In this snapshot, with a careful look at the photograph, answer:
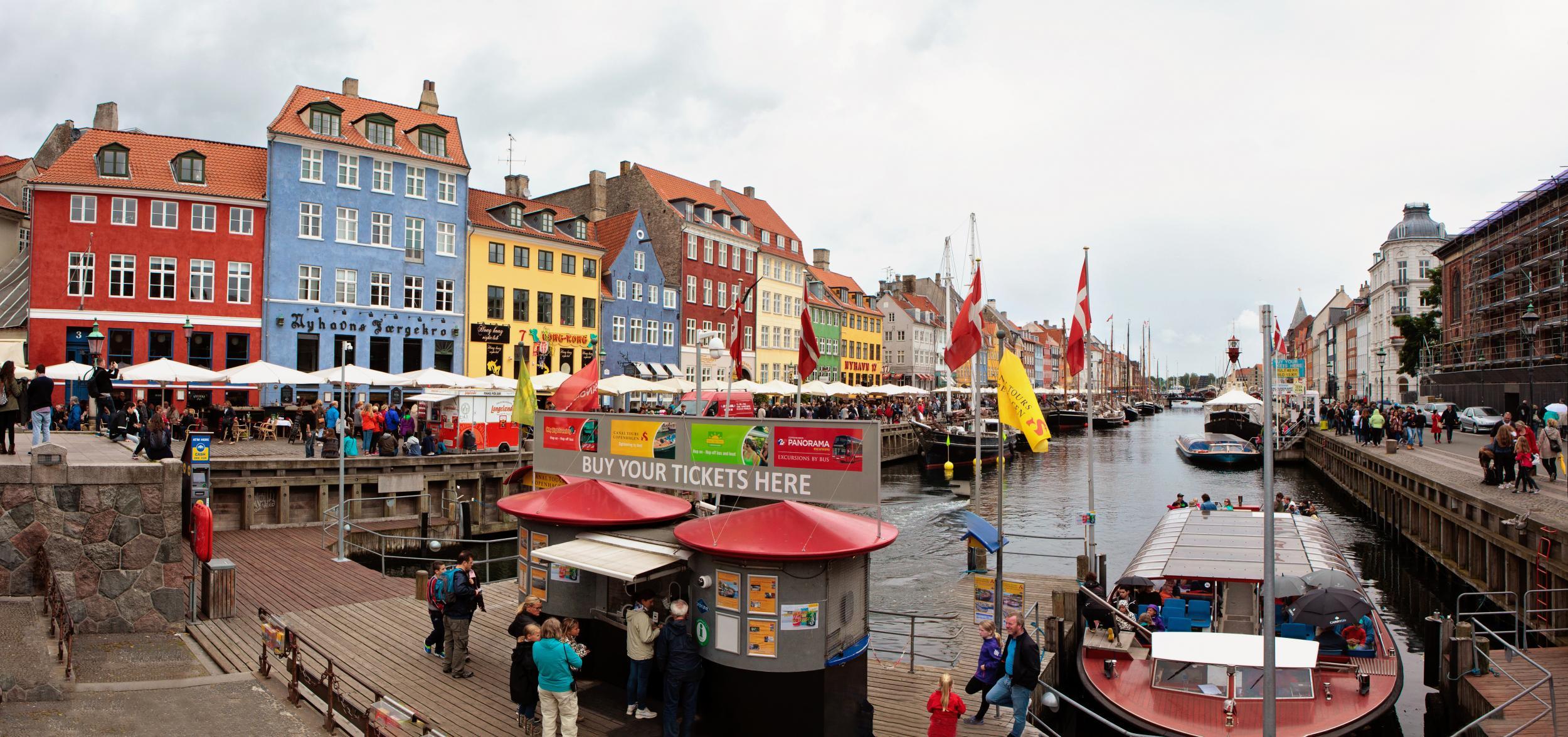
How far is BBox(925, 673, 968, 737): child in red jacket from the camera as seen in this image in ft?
34.1

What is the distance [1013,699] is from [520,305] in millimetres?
43848

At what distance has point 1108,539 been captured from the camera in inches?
1312

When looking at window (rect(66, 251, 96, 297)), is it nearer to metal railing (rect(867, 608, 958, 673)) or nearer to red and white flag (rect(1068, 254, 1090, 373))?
metal railing (rect(867, 608, 958, 673))

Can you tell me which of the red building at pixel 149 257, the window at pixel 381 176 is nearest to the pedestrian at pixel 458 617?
the red building at pixel 149 257

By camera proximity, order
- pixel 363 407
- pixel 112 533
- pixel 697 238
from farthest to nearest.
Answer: pixel 697 238 < pixel 363 407 < pixel 112 533

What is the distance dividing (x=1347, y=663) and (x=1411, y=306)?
94.4m

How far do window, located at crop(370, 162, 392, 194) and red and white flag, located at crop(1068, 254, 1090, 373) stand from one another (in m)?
37.2

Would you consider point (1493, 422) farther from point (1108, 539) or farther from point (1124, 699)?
point (1124, 699)

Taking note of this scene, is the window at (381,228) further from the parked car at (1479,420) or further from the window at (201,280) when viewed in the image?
the parked car at (1479,420)

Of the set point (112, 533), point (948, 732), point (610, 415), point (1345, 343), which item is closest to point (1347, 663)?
point (948, 732)

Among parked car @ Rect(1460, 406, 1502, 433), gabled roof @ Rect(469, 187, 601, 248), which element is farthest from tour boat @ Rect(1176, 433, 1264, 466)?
gabled roof @ Rect(469, 187, 601, 248)

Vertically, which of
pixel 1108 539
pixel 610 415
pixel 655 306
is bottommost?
pixel 1108 539

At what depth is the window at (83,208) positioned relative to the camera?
123ft

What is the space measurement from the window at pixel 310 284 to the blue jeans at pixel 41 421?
1063 inches
